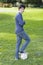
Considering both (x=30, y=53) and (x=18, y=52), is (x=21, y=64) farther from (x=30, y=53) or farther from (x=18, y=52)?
(x=30, y=53)

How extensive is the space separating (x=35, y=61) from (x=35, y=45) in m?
2.41

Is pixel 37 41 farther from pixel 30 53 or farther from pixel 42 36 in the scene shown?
pixel 30 53

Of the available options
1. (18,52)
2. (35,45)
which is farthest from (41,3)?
(18,52)

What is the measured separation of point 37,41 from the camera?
450 inches

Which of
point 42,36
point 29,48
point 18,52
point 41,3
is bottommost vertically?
point 41,3

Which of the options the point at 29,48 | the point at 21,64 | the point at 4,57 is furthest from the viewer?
the point at 29,48

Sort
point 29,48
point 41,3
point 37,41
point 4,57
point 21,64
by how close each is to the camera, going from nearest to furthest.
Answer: point 21,64 → point 4,57 → point 29,48 → point 37,41 → point 41,3

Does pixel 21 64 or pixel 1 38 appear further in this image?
pixel 1 38

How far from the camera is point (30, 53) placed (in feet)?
29.8

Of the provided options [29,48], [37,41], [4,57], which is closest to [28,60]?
[4,57]

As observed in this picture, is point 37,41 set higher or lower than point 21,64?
lower

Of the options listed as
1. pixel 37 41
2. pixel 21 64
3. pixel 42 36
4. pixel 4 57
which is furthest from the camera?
pixel 42 36

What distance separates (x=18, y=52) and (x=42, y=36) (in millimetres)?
4719

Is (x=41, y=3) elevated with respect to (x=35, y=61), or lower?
lower
